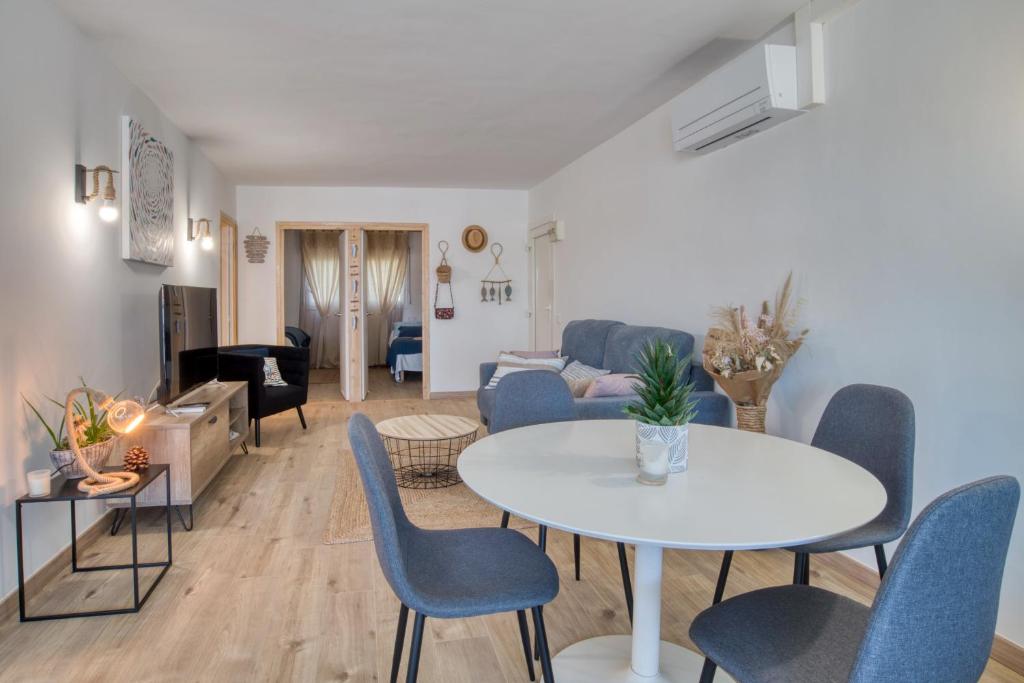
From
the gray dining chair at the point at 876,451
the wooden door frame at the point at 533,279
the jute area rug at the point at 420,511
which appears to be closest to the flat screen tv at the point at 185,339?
the jute area rug at the point at 420,511

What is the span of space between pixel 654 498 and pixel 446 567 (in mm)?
578

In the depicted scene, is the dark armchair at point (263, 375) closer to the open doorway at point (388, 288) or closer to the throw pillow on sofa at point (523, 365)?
the throw pillow on sofa at point (523, 365)

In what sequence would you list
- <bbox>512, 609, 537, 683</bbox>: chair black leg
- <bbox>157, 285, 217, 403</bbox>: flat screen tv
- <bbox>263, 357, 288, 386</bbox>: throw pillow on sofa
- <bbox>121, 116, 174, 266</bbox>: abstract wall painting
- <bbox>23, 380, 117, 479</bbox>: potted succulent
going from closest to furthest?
<bbox>512, 609, 537, 683</bbox>: chair black leg
<bbox>23, 380, 117, 479</bbox>: potted succulent
<bbox>157, 285, 217, 403</bbox>: flat screen tv
<bbox>121, 116, 174, 266</bbox>: abstract wall painting
<bbox>263, 357, 288, 386</bbox>: throw pillow on sofa

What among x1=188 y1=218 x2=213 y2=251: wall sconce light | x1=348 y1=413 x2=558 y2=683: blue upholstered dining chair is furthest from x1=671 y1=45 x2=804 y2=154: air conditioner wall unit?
x1=188 y1=218 x2=213 y2=251: wall sconce light

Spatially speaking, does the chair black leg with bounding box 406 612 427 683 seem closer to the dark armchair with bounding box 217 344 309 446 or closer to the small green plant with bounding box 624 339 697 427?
the small green plant with bounding box 624 339 697 427

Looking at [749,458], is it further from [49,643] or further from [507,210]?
[507,210]

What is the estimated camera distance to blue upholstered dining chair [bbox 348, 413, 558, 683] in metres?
1.41

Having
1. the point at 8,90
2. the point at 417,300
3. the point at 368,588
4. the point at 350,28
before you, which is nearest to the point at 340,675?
the point at 368,588

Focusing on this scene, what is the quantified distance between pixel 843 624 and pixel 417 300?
9491 millimetres

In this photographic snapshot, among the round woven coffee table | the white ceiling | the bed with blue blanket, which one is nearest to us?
the white ceiling

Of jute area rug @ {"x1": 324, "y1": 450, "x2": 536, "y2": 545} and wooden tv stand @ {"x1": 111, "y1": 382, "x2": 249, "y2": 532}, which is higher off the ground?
wooden tv stand @ {"x1": 111, "y1": 382, "x2": 249, "y2": 532}

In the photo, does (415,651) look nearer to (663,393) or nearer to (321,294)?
(663,393)

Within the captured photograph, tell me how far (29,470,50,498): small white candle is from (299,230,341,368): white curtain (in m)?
7.78

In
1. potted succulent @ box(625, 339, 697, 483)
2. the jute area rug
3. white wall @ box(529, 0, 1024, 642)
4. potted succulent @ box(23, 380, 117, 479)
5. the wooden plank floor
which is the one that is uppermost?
white wall @ box(529, 0, 1024, 642)
